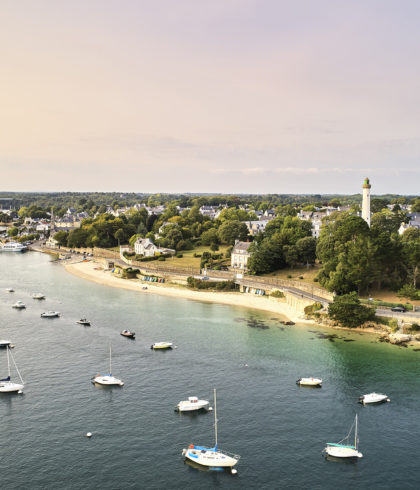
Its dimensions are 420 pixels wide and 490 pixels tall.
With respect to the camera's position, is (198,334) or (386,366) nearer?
(386,366)

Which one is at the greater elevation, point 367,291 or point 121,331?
point 367,291

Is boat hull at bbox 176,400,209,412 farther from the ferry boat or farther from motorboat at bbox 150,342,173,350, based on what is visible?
the ferry boat

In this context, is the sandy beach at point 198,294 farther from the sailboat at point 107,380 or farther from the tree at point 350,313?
the sailboat at point 107,380

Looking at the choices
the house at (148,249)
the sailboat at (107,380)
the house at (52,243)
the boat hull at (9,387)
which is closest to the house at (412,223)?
the house at (148,249)

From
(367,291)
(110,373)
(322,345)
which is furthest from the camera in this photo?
(367,291)

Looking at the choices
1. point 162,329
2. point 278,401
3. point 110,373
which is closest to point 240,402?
point 278,401

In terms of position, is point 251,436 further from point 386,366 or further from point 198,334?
point 198,334
